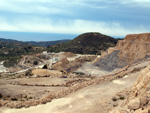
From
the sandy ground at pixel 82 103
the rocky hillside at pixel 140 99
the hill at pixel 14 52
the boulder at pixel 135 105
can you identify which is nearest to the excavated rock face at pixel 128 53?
the sandy ground at pixel 82 103

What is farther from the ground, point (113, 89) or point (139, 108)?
point (139, 108)

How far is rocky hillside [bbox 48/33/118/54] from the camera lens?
71488mm

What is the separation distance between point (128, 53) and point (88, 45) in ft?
148

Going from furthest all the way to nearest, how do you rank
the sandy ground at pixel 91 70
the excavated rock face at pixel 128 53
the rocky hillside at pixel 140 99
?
the excavated rock face at pixel 128 53 < the sandy ground at pixel 91 70 < the rocky hillside at pixel 140 99

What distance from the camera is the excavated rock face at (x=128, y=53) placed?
3244 cm

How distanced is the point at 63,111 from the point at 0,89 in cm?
914

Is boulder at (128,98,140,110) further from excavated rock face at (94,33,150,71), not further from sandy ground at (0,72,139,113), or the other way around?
excavated rock face at (94,33,150,71)

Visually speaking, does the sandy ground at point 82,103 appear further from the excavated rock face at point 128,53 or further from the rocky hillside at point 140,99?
the excavated rock face at point 128,53

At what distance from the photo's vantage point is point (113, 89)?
45.3 ft

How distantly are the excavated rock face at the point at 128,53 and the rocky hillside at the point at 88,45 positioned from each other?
3227 cm

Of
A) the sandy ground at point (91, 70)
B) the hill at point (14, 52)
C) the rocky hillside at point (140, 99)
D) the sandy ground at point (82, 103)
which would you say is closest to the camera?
the rocky hillside at point (140, 99)

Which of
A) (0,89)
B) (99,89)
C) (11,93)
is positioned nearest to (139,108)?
(99,89)

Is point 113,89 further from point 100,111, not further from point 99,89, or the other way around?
A: point 100,111

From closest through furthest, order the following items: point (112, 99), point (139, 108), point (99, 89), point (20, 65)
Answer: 1. point (139, 108)
2. point (112, 99)
3. point (99, 89)
4. point (20, 65)
